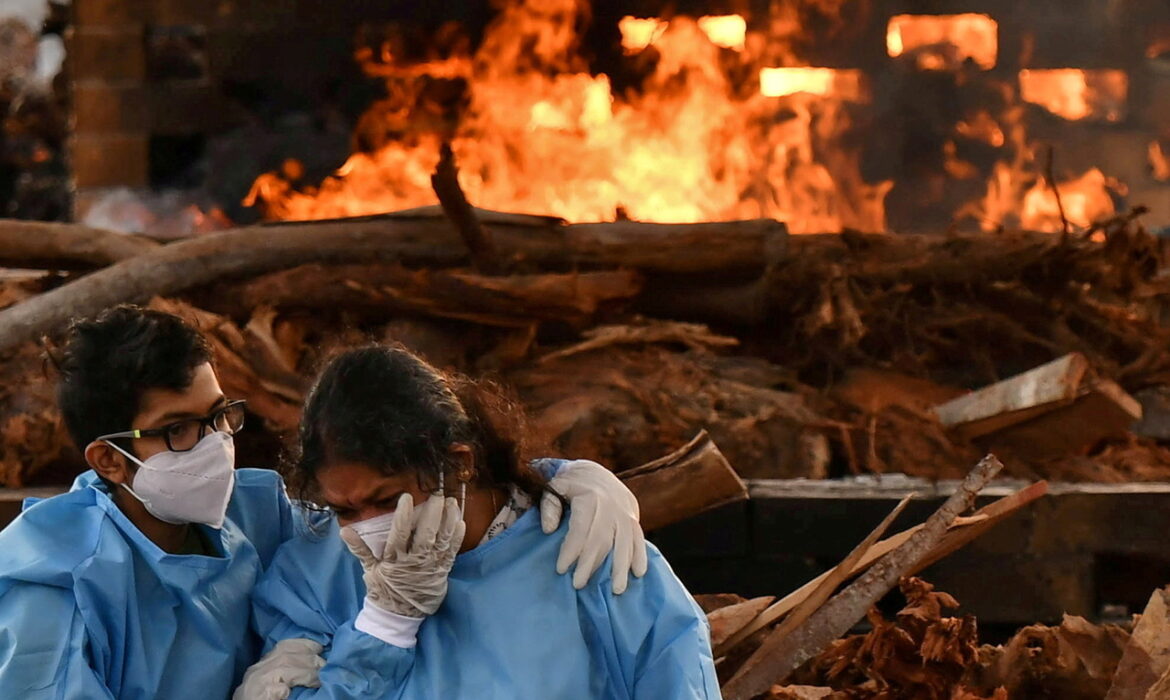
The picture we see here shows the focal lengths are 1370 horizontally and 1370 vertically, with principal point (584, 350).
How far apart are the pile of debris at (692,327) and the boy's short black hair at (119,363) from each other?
1631 millimetres

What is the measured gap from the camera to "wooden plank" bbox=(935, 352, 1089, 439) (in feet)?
14.2

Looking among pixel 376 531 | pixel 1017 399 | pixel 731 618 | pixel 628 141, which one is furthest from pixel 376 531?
pixel 628 141

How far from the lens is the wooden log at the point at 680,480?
3.56 m

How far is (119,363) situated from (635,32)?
665 centimetres

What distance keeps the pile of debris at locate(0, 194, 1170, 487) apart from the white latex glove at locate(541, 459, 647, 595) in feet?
6.30

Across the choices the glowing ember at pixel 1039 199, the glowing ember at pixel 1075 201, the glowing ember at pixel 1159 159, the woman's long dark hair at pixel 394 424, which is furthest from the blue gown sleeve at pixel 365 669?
the glowing ember at pixel 1159 159

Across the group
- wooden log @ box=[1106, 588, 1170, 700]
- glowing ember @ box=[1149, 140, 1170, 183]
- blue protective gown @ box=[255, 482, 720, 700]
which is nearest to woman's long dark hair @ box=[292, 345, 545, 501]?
blue protective gown @ box=[255, 482, 720, 700]

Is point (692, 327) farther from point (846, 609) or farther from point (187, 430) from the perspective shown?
point (187, 430)

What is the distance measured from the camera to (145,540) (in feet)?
8.33

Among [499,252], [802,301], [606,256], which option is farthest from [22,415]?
[802,301]

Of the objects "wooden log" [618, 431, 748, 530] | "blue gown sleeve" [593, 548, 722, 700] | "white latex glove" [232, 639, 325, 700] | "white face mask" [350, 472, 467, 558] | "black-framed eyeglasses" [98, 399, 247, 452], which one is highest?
"white face mask" [350, 472, 467, 558]

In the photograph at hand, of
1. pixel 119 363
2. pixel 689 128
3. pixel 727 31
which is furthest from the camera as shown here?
pixel 727 31

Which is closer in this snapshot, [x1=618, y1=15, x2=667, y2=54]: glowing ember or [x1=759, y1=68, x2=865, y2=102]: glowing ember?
[x1=618, y1=15, x2=667, y2=54]: glowing ember

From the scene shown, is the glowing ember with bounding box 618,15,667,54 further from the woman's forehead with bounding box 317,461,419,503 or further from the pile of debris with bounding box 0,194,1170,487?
the woman's forehead with bounding box 317,461,419,503
